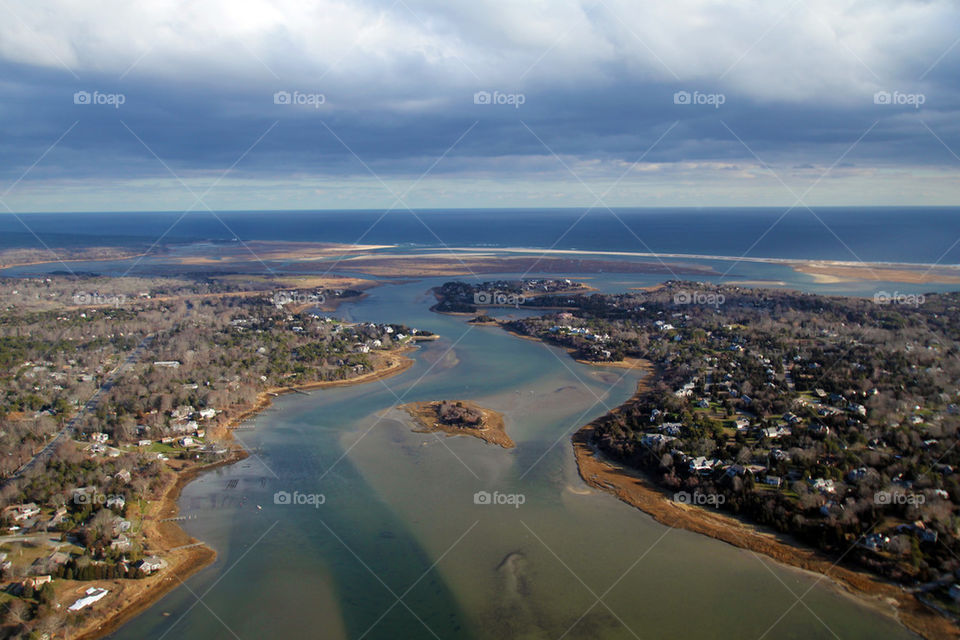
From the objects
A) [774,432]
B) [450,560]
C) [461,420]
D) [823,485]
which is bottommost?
[450,560]

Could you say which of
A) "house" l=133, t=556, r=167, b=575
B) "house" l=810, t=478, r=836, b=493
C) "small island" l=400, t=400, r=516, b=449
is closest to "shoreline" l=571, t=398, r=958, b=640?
"house" l=810, t=478, r=836, b=493

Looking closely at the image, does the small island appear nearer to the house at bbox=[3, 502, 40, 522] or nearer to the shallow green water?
the shallow green water

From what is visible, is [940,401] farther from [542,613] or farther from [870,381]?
[542,613]

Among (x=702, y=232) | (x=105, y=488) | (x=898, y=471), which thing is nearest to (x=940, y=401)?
(x=898, y=471)

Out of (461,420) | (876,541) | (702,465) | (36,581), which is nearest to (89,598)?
Result: (36,581)

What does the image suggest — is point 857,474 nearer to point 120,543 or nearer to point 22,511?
point 120,543

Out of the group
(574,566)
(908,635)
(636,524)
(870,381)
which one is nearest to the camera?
(908,635)
